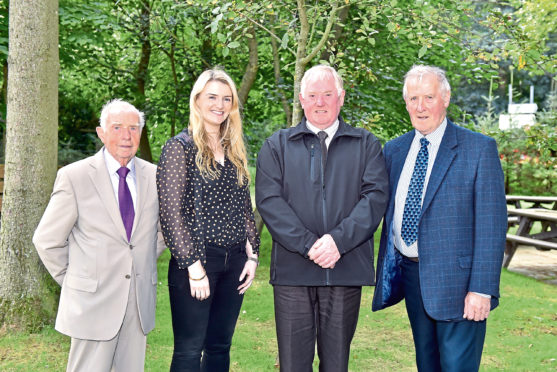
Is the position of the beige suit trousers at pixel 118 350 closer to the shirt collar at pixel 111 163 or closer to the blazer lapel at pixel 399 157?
the shirt collar at pixel 111 163

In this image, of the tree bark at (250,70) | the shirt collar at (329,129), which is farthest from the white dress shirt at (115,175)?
the tree bark at (250,70)

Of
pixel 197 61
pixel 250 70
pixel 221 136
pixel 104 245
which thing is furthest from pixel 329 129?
pixel 197 61

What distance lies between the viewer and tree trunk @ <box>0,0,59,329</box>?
571 cm

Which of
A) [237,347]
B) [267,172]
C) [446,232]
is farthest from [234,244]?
[237,347]

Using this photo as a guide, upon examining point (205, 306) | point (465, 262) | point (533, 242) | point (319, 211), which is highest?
point (319, 211)

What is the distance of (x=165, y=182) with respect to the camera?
3.46m

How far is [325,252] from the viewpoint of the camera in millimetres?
3395

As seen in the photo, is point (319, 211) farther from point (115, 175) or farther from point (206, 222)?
point (115, 175)

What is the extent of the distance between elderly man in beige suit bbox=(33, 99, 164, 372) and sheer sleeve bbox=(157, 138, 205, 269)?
19 cm

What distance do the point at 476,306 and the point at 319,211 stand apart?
110 centimetres

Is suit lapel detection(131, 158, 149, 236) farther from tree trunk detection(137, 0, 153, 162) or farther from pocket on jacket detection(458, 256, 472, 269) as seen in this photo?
tree trunk detection(137, 0, 153, 162)

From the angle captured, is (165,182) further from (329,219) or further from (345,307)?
(345,307)

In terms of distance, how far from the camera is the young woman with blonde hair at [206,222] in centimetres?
346

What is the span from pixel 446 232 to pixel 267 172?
3.84 feet
